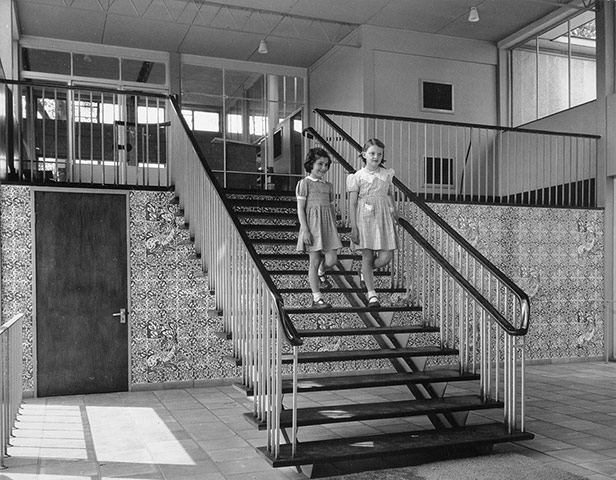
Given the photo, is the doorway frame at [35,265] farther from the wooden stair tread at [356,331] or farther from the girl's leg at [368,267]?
the girl's leg at [368,267]

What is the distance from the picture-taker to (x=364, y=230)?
5285mm

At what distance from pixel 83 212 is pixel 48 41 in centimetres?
506

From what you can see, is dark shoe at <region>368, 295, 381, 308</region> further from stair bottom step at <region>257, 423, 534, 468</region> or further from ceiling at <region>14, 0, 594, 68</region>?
ceiling at <region>14, 0, 594, 68</region>

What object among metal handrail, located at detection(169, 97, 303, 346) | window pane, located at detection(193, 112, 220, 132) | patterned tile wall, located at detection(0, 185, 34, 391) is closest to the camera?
metal handrail, located at detection(169, 97, 303, 346)

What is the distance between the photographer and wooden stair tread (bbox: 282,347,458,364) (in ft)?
15.0

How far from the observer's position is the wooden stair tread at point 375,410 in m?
4.18

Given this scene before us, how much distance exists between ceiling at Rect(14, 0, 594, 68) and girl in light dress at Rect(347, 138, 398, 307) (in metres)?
5.22

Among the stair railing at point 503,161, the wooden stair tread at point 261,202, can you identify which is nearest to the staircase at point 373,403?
the wooden stair tread at point 261,202

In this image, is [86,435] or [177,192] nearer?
[86,435]

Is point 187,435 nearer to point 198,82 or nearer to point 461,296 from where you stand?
point 461,296

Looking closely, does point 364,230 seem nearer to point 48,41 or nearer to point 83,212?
point 83,212

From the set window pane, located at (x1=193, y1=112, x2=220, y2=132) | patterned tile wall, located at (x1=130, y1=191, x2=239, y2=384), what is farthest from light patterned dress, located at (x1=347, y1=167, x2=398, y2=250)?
window pane, located at (x1=193, y1=112, x2=220, y2=132)

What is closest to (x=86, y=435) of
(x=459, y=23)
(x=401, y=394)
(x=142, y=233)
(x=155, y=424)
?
(x=155, y=424)

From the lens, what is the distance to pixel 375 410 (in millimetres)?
4445
